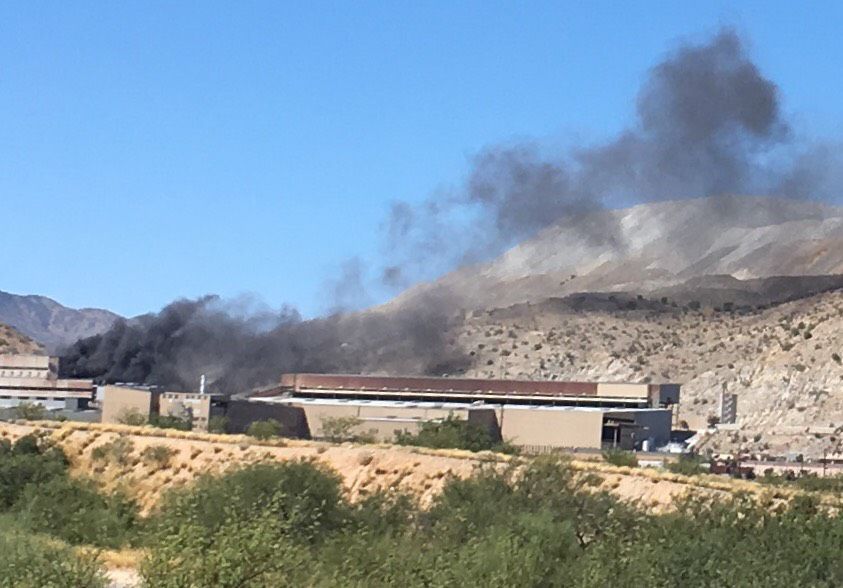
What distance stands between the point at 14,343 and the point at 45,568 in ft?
441

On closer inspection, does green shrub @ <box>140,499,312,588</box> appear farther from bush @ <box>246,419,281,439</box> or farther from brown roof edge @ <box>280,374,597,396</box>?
brown roof edge @ <box>280,374,597,396</box>

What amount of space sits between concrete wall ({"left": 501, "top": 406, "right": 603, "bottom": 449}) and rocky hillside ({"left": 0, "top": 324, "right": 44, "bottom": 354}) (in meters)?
70.0

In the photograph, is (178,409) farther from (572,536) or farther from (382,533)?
(572,536)

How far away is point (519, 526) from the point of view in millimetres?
37781

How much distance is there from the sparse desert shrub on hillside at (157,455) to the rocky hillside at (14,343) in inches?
3339

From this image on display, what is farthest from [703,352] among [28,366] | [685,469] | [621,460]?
[685,469]

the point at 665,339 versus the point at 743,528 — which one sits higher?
the point at 665,339

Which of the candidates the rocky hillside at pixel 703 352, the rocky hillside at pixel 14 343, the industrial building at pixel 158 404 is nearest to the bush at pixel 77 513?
the industrial building at pixel 158 404

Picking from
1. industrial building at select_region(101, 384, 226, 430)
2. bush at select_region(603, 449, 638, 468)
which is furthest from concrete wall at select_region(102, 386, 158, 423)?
bush at select_region(603, 449, 638, 468)

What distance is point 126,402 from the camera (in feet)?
336

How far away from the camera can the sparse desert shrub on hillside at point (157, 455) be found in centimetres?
6869

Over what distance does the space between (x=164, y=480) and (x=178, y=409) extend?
35.4m

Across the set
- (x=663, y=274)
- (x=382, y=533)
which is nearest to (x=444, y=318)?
(x=663, y=274)

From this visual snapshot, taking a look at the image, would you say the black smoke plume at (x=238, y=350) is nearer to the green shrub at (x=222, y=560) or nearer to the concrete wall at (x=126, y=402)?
the concrete wall at (x=126, y=402)
